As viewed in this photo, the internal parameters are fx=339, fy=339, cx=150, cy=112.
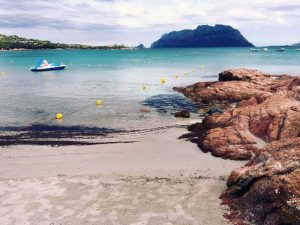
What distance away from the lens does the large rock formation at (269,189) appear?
11.0 metres

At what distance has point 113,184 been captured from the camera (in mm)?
15219

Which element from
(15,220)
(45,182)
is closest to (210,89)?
(45,182)

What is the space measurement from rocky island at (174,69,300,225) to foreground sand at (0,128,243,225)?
841 mm

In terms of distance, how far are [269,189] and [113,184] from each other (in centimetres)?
674

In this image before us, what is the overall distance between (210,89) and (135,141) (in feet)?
63.3

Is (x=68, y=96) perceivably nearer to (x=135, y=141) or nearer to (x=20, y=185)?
(x=135, y=141)

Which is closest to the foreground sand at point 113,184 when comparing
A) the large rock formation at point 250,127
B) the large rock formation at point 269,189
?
the large rock formation at point 269,189

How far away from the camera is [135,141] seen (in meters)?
22.3

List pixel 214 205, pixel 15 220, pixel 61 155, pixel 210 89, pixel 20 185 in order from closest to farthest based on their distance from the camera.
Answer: pixel 15 220, pixel 214 205, pixel 20 185, pixel 61 155, pixel 210 89

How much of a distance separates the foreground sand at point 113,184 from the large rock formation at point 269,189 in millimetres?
Result: 800

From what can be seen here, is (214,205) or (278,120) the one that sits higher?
(278,120)

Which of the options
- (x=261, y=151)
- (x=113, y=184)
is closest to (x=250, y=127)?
(x=261, y=151)

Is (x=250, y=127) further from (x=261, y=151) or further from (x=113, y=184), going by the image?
(x=113, y=184)

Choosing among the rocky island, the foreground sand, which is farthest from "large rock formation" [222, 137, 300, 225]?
the foreground sand
